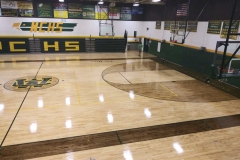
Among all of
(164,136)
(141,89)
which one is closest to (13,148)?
(164,136)

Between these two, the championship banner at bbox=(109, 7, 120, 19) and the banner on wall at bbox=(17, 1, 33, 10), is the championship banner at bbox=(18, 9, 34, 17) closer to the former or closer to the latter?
the banner on wall at bbox=(17, 1, 33, 10)

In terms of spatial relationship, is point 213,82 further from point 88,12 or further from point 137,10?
point 88,12

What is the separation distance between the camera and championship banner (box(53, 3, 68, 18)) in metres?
13.5

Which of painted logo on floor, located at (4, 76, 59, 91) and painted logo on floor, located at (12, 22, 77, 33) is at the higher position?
painted logo on floor, located at (12, 22, 77, 33)

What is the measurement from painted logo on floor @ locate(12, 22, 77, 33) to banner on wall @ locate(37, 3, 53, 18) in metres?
0.55

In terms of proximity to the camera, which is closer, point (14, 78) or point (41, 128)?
point (41, 128)

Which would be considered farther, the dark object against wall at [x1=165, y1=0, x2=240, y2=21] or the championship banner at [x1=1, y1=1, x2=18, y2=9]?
the championship banner at [x1=1, y1=1, x2=18, y2=9]

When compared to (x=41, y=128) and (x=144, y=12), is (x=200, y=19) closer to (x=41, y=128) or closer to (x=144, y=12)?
(x=144, y=12)

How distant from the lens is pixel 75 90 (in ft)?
21.6

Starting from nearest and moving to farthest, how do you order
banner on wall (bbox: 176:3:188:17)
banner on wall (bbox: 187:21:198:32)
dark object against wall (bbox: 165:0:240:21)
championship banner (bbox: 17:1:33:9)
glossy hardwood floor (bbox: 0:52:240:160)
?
glossy hardwood floor (bbox: 0:52:240:160)
dark object against wall (bbox: 165:0:240:21)
banner on wall (bbox: 187:21:198:32)
banner on wall (bbox: 176:3:188:17)
championship banner (bbox: 17:1:33:9)

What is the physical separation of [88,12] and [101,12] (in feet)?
3.24

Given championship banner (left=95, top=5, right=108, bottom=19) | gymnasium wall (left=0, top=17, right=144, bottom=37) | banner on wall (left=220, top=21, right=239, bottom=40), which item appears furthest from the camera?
championship banner (left=95, top=5, right=108, bottom=19)

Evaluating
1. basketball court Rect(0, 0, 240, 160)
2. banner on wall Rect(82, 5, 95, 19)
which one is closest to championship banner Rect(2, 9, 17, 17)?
basketball court Rect(0, 0, 240, 160)

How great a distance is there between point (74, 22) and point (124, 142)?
40.5 feet
